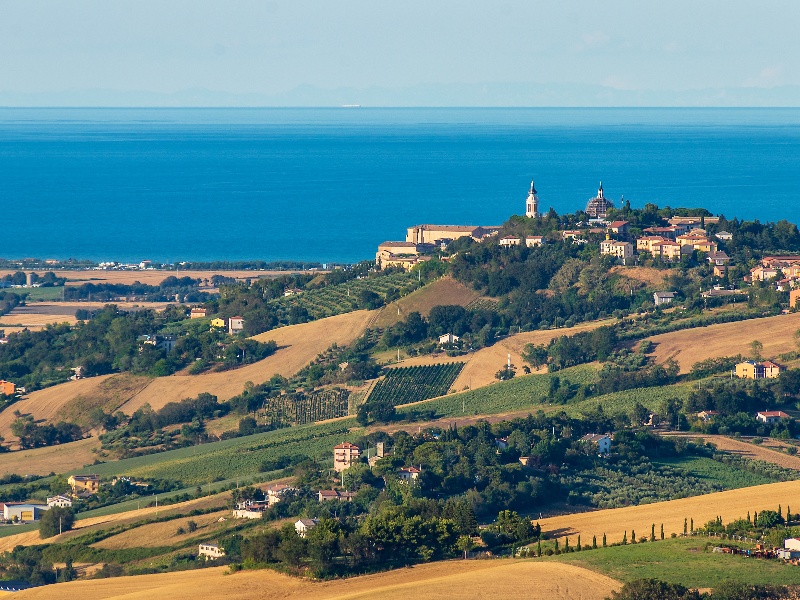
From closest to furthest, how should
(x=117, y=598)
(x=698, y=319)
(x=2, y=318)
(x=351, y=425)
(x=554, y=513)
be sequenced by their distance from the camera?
(x=117, y=598) → (x=554, y=513) → (x=351, y=425) → (x=698, y=319) → (x=2, y=318)

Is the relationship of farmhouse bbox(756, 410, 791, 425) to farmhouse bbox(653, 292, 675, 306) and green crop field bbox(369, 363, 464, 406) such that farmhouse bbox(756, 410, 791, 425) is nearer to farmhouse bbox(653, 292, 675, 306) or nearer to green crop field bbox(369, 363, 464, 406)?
green crop field bbox(369, 363, 464, 406)

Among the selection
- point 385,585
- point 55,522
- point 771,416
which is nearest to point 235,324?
point 771,416

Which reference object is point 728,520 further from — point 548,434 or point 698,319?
point 698,319

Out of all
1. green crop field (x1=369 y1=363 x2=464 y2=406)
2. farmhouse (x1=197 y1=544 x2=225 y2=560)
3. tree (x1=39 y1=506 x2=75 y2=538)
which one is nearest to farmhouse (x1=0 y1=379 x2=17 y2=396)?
green crop field (x1=369 y1=363 x2=464 y2=406)

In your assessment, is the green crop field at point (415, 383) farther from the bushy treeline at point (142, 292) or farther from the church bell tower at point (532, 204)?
the bushy treeline at point (142, 292)

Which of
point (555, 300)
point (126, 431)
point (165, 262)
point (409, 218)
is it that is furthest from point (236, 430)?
point (409, 218)

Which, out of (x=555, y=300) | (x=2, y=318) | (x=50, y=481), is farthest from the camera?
(x=2, y=318)
